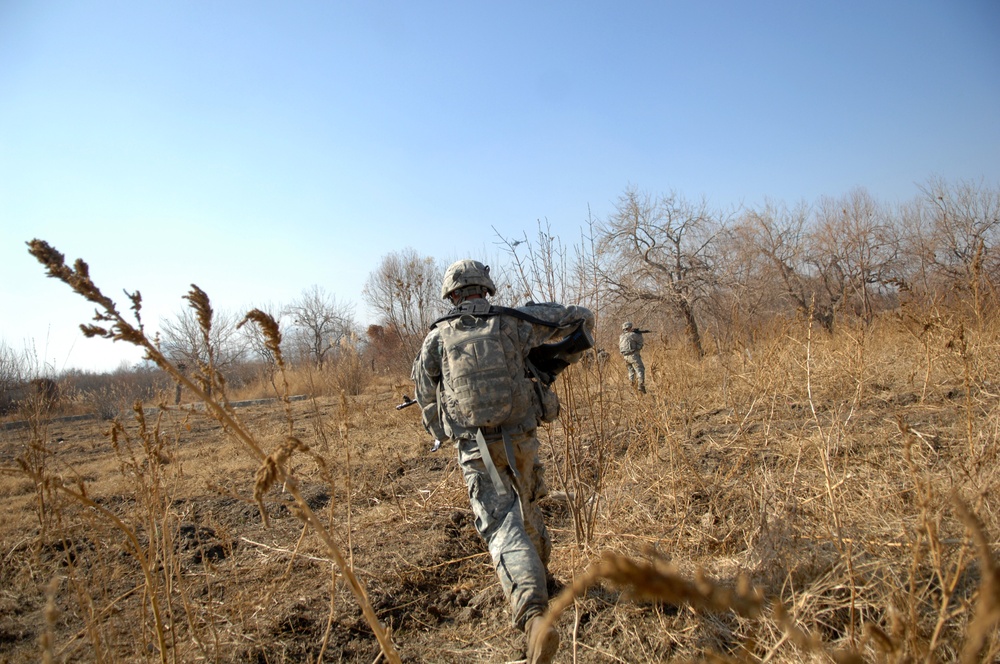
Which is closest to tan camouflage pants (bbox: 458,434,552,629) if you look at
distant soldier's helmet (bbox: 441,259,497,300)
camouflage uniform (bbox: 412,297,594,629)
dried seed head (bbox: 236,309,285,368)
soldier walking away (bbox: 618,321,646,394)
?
camouflage uniform (bbox: 412,297,594,629)

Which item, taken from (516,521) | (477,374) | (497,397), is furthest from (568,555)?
(477,374)

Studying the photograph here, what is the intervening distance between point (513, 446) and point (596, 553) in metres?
0.70

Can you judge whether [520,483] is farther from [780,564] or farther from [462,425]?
[780,564]

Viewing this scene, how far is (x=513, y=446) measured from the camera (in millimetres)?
2711

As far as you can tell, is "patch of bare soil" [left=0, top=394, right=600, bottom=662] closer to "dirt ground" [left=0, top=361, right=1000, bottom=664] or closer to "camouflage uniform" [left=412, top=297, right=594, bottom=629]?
"dirt ground" [left=0, top=361, right=1000, bottom=664]

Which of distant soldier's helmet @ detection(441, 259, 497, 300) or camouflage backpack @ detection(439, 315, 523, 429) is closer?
camouflage backpack @ detection(439, 315, 523, 429)

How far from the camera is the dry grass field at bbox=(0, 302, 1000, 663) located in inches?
57.9

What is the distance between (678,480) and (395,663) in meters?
2.68

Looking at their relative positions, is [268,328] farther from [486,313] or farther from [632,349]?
[632,349]

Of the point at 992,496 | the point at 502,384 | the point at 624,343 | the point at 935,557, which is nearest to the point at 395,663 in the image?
the point at 935,557

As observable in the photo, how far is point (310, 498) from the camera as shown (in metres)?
5.08

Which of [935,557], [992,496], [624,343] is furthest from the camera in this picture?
[624,343]

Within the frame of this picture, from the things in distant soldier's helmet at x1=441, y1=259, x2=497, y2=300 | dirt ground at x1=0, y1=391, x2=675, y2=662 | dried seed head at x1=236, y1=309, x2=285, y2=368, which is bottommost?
dirt ground at x1=0, y1=391, x2=675, y2=662

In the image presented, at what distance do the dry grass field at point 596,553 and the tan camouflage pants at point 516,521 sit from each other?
0.76ft
